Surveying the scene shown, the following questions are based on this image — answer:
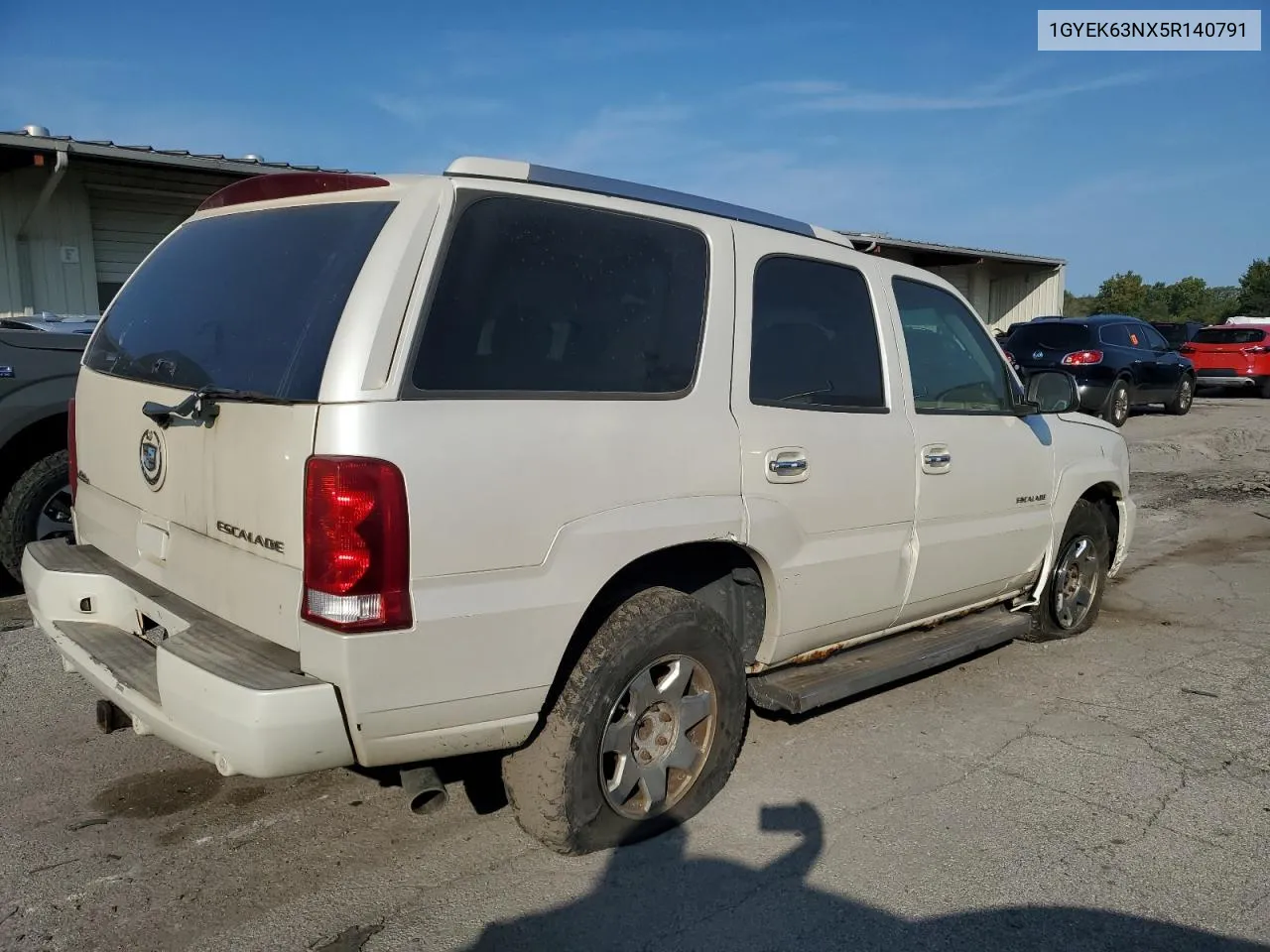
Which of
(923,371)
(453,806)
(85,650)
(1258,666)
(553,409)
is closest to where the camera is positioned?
(553,409)

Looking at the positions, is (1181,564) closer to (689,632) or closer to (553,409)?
(689,632)

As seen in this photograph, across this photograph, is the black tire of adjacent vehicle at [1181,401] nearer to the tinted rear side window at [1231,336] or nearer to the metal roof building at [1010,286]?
the tinted rear side window at [1231,336]

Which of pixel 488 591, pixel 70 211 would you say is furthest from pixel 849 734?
pixel 70 211

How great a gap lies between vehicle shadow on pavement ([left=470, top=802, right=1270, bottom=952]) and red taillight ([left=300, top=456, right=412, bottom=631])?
987 mm

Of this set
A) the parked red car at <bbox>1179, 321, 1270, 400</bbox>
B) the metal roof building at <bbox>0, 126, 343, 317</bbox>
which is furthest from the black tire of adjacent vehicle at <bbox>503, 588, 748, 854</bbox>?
the parked red car at <bbox>1179, 321, 1270, 400</bbox>

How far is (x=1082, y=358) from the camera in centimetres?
1511

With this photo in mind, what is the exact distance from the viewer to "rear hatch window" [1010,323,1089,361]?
15.1 m

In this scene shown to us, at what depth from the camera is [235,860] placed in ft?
10.1

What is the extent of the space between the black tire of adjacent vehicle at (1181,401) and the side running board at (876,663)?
14.4m

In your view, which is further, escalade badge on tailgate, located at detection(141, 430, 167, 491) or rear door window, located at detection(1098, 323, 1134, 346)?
rear door window, located at detection(1098, 323, 1134, 346)

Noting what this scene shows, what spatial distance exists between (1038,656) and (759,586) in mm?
2475

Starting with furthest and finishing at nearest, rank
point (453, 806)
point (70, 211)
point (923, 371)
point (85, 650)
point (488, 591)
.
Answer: point (70, 211), point (923, 371), point (453, 806), point (85, 650), point (488, 591)

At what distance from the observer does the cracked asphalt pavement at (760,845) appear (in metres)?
2.78

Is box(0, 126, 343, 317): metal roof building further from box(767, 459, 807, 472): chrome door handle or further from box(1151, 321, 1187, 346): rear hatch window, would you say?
box(1151, 321, 1187, 346): rear hatch window
